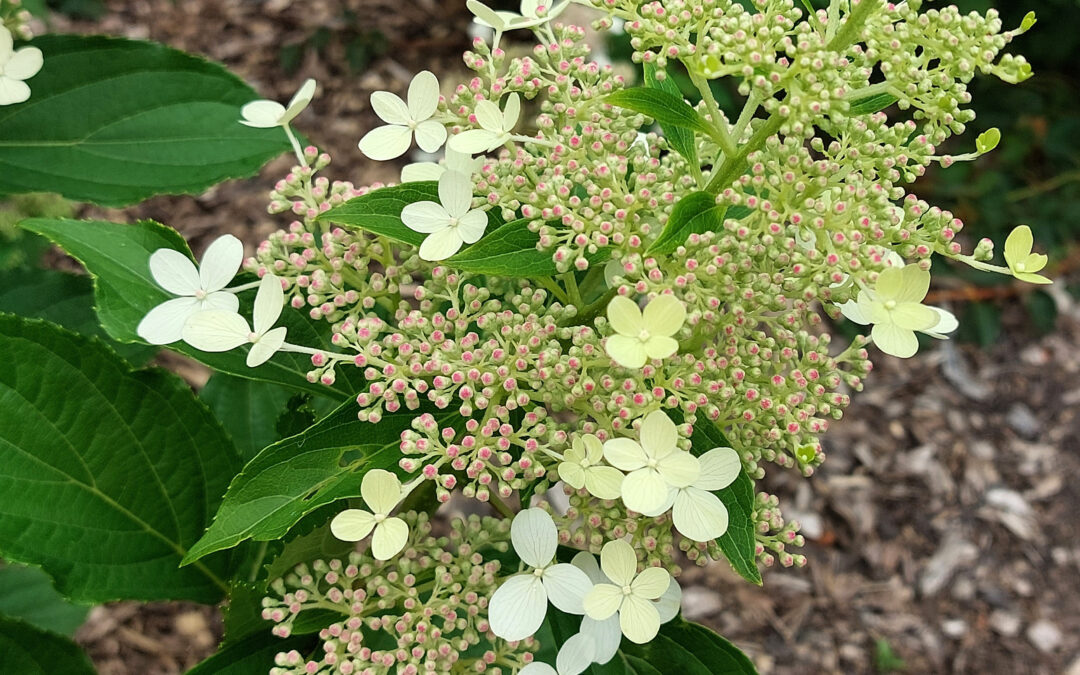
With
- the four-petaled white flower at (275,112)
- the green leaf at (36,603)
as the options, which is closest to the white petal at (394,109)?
the four-petaled white flower at (275,112)

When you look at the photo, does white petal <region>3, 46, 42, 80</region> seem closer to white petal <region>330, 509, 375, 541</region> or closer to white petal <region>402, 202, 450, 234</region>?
white petal <region>402, 202, 450, 234</region>

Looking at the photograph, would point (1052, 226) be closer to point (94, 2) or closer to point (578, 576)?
point (578, 576)

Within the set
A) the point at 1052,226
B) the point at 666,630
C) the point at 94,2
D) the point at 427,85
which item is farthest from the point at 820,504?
the point at 94,2

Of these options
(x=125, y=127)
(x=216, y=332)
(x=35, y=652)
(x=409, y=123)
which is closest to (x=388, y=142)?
(x=409, y=123)

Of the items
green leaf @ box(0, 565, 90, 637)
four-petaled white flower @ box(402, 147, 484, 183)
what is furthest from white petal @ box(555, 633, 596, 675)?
green leaf @ box(0, 565, 90, 637)

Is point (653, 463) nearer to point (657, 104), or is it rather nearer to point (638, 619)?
point (638, 619)

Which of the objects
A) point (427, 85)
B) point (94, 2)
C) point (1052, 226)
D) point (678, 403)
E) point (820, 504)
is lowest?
point (820, 504)
